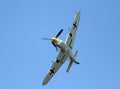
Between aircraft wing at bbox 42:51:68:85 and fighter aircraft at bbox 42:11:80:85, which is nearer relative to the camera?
fighter aircraft at bbox 42:11:80:85

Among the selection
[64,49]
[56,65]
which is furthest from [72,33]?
[56,65]

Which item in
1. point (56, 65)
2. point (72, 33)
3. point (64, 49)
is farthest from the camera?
point (56, 65)

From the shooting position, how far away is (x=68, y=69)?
12000 cm

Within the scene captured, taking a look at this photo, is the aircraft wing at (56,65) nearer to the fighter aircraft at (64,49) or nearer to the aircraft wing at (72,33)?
the fighter aircraft at (64,49)

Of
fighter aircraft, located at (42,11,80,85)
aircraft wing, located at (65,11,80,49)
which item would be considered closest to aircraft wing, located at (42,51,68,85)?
fighter aircraft, located at (42,11,80,85)

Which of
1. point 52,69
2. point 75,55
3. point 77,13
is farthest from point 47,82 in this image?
point 77,13

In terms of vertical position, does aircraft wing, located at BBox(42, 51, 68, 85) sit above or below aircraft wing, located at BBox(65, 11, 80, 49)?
below

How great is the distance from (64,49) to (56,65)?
11359mm

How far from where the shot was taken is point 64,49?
111m

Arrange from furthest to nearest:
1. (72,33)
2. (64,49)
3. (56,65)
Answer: (56,65), (72,33), (64,49)

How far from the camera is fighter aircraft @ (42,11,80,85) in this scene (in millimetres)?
109531

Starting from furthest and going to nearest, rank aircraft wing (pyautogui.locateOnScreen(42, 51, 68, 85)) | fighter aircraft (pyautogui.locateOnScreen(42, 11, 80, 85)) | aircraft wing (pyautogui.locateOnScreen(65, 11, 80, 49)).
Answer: aircraft wing (pyautogui.locateOnScreen(65, 11, 80, 49)) → aircraft wing (pyautogui.locateOnScreen(42, 51, 68, 85)) → fighter aircraft (pyautogui.locateOnScreen(42, 11, 80, 85))

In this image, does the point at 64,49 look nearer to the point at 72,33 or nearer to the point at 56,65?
the point at 72,33

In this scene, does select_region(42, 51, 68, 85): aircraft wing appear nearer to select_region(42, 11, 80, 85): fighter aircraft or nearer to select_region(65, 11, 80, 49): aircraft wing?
select_region(42, 11, 80, 85): fighter aircraft
